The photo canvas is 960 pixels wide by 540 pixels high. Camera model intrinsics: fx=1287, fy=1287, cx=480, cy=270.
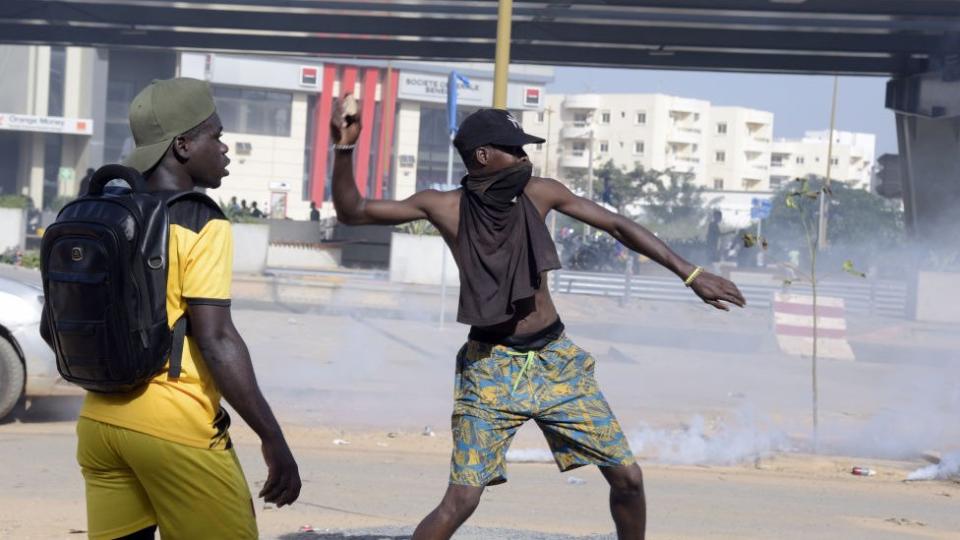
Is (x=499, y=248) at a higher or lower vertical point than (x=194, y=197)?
lower

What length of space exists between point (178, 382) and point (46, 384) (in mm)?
5992

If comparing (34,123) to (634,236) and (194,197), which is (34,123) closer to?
(634,236)

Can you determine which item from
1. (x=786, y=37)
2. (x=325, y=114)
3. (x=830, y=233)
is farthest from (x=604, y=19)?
(x=325, y=114)

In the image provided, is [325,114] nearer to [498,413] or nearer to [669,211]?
[669,211]

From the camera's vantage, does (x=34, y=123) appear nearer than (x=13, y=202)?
No

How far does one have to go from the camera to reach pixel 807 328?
16750mm

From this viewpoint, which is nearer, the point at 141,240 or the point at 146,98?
the point at 141,240

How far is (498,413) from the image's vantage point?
15.1 ft

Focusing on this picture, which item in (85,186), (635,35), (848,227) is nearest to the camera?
(85,186)

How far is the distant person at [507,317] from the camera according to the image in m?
4.60

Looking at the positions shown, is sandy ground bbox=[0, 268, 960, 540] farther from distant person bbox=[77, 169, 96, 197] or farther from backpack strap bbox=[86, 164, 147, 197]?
backpack strap bbox=[86, 164, 147, 197]

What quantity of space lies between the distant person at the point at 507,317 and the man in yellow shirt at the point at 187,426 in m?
1.33

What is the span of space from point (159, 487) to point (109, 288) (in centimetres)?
54

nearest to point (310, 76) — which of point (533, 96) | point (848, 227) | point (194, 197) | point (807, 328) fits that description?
point (533, 96)
